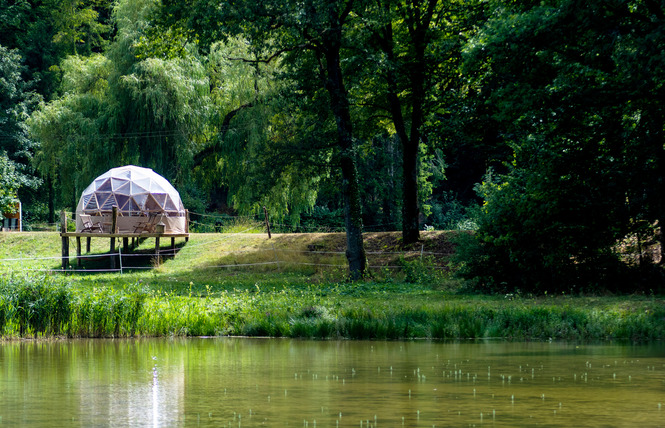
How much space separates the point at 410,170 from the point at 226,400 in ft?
69.8

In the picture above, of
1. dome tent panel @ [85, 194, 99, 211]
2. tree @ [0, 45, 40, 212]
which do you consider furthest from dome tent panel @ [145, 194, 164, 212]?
tree @ [0, 45, 40, 212]

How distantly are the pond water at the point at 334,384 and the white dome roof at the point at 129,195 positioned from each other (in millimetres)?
20007

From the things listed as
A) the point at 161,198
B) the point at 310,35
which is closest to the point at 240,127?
the point at 161,198

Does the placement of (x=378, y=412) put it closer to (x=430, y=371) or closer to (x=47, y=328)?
(x=430, y=371)

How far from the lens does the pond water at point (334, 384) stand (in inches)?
306

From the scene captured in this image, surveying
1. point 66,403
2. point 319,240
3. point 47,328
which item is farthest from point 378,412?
point 319,240

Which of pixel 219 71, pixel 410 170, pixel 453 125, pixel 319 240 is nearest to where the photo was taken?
pixel 453 125

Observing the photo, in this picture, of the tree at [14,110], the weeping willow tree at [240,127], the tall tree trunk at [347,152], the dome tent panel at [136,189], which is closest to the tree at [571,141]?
the tall tree trunk at [347,152]

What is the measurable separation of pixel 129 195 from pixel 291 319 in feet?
66.7

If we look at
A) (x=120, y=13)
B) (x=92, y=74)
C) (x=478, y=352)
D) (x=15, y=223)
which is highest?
(x=120, y=13)

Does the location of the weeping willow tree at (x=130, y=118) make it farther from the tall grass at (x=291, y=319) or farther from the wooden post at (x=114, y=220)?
the tall grass at (x=291, y=319)

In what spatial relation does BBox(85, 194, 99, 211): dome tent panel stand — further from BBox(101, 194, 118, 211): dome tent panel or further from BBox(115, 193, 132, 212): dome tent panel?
BBox(115, 193, 132, 212): dome tent panel

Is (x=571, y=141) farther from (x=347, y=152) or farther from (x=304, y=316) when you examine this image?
(x=304, y=316)

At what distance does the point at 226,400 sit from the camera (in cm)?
875
